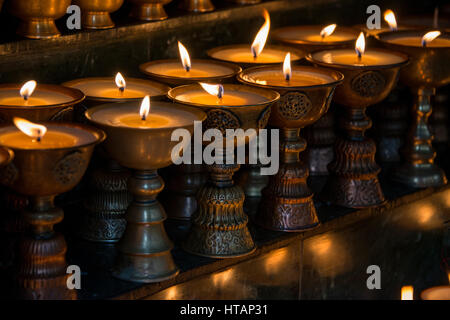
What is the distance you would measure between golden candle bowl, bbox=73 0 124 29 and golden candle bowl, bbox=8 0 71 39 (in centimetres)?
10

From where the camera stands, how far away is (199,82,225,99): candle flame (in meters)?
1.80

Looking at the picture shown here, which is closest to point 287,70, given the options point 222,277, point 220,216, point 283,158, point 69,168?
point 283,158

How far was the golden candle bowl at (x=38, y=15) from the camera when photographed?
1894 mm

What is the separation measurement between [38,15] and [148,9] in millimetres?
317

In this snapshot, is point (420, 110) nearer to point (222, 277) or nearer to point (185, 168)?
point (185, 168)

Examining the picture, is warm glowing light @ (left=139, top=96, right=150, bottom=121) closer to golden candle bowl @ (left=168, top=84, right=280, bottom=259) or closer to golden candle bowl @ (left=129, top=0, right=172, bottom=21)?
golden candle bowl @ (left=168, top=84, right=280, bottom=259)

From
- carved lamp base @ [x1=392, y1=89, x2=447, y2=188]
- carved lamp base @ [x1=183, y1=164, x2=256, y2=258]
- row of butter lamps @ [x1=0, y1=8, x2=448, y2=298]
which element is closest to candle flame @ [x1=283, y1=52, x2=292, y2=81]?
row of butter lamps @ [x1=0, y1=8, x2=448, y2=298]

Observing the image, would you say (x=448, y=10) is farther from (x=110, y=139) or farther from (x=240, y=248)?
(x=110, y=139)

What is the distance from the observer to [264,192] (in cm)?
210

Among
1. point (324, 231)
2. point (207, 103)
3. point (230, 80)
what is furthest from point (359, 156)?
point (207, 103)

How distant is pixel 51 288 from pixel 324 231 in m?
0.68

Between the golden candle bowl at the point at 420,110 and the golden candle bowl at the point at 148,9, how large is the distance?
1.66 feet

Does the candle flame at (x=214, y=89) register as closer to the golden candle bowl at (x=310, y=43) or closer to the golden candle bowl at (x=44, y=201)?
the golden candle bowl at (x=44, y=201)

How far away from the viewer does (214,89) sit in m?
1.81
